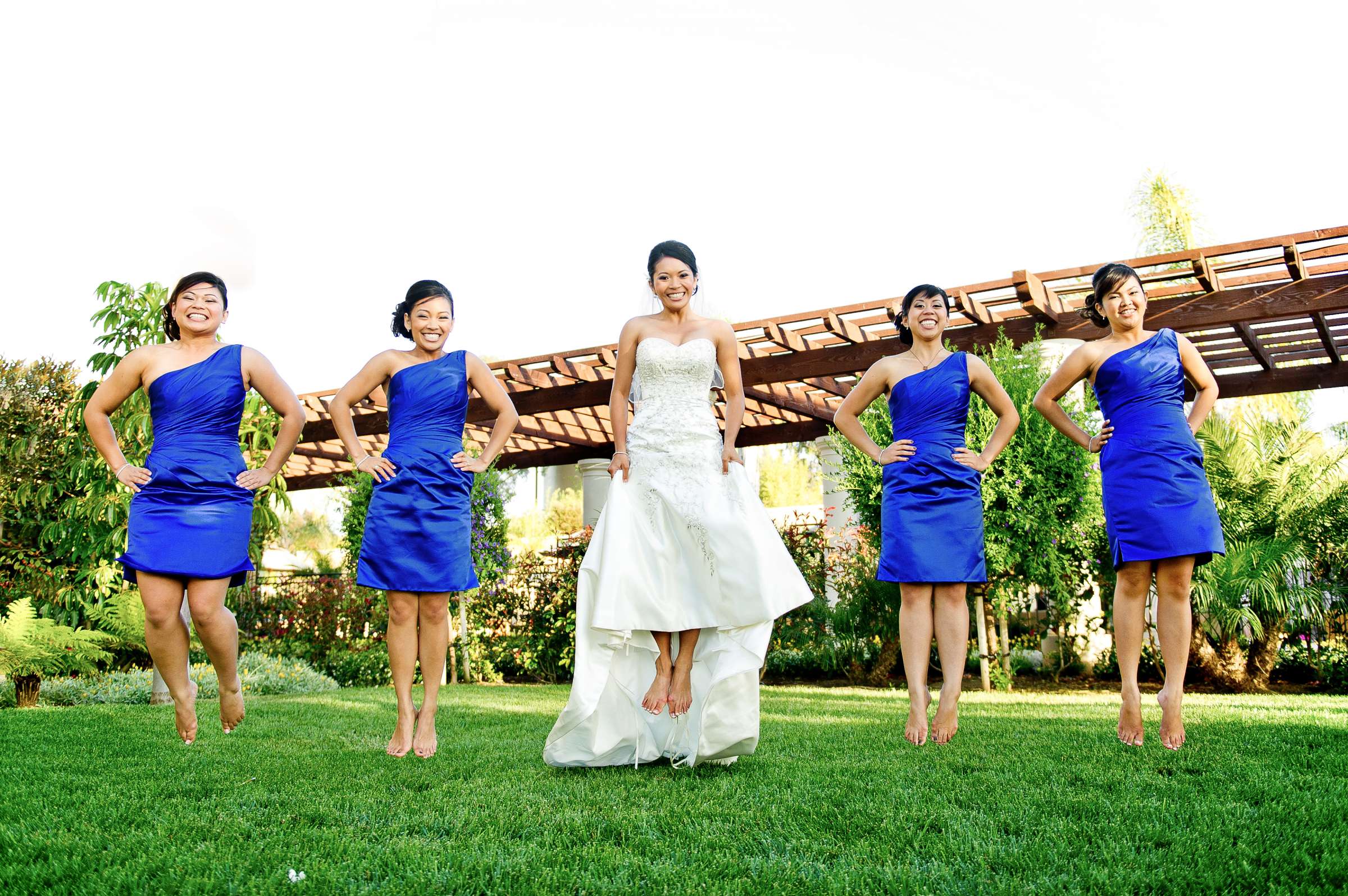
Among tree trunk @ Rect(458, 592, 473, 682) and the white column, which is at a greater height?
the white column

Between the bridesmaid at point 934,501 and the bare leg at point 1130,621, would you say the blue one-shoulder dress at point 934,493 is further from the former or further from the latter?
the bare leg at point 1130,621

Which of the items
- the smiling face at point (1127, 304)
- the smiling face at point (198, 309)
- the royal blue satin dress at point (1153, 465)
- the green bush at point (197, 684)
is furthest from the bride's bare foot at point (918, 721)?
the green bush at point (197, 684)

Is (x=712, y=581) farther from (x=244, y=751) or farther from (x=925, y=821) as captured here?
(x=244, y=751)

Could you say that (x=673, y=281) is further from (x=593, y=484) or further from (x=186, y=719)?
(x=593, y=484)

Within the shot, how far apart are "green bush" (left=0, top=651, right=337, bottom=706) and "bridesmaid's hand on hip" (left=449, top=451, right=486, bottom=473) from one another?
10.7 ft

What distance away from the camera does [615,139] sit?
16.3 m

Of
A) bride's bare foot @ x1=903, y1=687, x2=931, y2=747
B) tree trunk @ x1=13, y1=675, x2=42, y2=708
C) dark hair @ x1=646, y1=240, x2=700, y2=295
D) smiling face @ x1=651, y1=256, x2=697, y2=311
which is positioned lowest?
tree trunk @ x1=13, y1=675, x2=42, y2=708

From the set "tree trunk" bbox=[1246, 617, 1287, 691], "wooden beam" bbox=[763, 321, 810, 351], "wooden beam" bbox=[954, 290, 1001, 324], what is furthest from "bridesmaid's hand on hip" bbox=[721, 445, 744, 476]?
"wooden beam" bbox=[763, 321, 810, 351]

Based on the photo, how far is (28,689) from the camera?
712 centimetres

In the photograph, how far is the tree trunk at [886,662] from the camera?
9938mm

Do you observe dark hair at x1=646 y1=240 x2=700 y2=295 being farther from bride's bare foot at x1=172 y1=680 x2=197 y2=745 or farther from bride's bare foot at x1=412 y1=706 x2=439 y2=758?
bride's bare foot at x1=172 y1=680 x2=197 y2=745

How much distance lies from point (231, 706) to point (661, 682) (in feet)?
7.34

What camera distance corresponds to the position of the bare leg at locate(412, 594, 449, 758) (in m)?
4.33

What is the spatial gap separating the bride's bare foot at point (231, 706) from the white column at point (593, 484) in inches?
505
